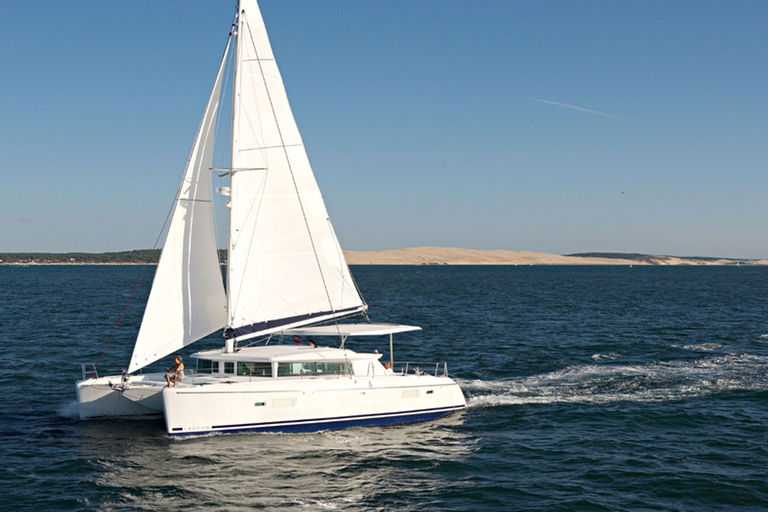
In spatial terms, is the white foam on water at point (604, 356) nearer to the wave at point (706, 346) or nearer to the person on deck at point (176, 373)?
the wave at point (706, 346)

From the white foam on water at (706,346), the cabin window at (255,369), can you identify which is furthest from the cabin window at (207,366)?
the white foam on water at (706,346)

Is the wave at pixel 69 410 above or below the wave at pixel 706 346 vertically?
above

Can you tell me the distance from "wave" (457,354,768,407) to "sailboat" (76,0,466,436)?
408 centimetres

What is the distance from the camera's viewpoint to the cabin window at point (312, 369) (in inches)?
874

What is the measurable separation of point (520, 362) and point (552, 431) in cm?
1237

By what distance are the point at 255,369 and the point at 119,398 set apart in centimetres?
461

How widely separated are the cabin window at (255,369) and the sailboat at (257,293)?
0.03m

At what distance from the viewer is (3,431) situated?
2133 centimetres

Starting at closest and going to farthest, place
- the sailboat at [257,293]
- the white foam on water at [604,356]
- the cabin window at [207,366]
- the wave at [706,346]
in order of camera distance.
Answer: the sailboat at [257,293] < the cabin window at [207,366] < the white foam on water at [604,356] < the wave at [706,346]

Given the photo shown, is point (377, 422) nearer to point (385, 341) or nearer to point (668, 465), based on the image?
point (668, 465)

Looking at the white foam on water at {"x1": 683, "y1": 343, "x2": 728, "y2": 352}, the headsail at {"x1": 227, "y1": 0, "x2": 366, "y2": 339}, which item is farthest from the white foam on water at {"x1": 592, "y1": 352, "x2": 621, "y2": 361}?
the headsail at {"x1": 227, "y1": 0, "x2": 366, "y2": 339}

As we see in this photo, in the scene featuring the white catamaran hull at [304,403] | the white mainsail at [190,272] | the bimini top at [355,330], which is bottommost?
the white catamaran hull at [304,403]

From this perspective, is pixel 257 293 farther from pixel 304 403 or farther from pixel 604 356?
pixel 604 356

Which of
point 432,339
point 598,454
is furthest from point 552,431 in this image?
point 432,339
